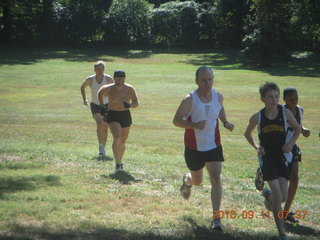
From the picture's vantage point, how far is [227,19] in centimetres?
5666

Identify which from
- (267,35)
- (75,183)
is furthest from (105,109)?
(267,35)

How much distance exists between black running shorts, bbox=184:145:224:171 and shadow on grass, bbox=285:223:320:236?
122 centimetres

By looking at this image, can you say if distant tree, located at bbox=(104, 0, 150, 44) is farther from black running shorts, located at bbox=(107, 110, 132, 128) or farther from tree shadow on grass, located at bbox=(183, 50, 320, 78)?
black running shorts, located at bbox=(107, 110, 132, 128)

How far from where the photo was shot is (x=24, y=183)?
338 inches

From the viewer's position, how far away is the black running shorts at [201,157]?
695 cm

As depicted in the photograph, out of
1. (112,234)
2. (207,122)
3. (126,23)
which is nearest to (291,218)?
(207,122)

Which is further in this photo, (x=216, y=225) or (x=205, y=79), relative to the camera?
(x=205, y=79)

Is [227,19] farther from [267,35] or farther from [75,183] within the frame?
[75,183]

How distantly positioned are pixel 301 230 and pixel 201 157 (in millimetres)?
1542

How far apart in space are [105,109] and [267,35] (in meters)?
34.8

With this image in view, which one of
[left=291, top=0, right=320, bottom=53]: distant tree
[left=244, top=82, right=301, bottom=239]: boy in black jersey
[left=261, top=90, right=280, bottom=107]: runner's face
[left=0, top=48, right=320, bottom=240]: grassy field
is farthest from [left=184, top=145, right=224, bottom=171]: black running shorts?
[left=291, top=0, right=320, bottom=53]: distant tree

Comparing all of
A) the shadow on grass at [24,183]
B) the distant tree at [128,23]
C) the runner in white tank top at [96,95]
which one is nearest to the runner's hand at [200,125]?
the shadow on grass at [24,183]

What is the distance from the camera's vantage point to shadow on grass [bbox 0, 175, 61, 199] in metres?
8.14

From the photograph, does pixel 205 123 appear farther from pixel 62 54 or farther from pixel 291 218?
pixel 62 54
